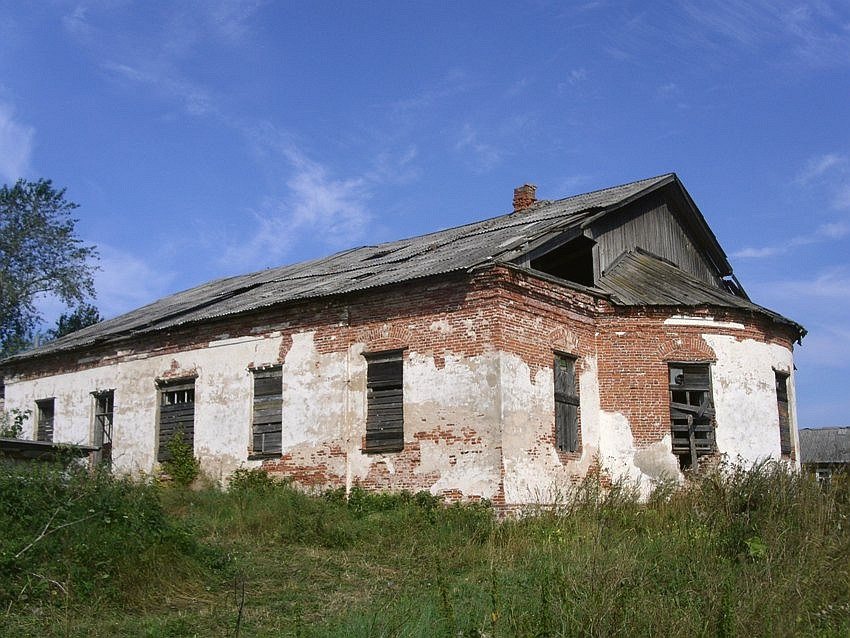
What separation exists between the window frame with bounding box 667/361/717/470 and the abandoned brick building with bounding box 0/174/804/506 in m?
0.03

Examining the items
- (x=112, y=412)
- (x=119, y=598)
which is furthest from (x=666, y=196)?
(x=119, y=598)

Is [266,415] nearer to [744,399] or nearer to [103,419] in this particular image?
[103,419]

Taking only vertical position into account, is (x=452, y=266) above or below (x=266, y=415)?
above

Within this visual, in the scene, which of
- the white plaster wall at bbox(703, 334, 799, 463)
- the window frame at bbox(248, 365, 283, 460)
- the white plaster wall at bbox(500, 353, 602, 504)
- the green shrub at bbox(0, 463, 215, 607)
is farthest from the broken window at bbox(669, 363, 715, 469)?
the green shrub at bbox(0, 463, 215, 607)

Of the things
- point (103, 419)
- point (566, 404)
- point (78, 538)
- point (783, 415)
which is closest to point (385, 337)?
point (566, 404)

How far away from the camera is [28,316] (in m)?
38.2

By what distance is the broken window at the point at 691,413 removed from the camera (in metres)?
14.8

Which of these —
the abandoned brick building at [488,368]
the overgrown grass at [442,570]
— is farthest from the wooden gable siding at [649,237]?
the overgrown grass at [442,570]

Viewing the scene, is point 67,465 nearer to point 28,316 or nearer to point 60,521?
point 60,521

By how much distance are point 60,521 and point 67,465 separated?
7.50 feet

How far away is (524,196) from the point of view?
69.8 ft

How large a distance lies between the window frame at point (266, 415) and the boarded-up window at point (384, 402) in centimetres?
210

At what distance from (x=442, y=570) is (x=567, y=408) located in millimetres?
5821

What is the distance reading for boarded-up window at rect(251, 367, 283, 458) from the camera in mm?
15836
